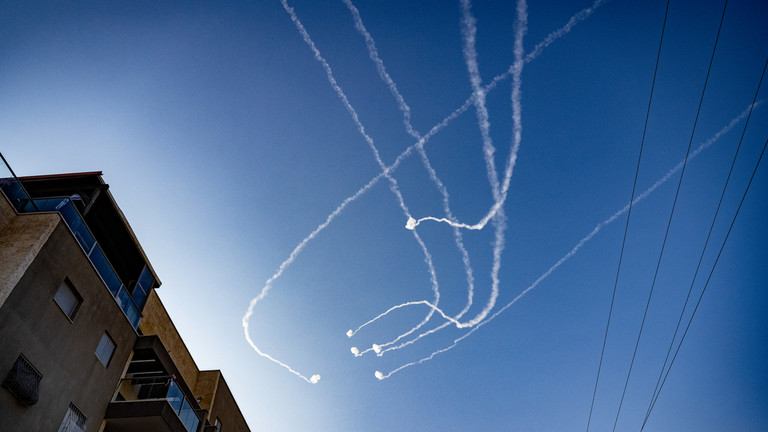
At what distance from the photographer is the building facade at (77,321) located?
15.9 metres

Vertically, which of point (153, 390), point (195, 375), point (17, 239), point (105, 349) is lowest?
point (153, 390)

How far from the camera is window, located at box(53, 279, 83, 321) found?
17938mm

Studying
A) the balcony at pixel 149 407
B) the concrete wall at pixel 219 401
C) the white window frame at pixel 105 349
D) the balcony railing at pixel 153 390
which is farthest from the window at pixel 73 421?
the concrete wall at pixel 219 401

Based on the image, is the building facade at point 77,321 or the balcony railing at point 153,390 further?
the balcony railing at point 153,390

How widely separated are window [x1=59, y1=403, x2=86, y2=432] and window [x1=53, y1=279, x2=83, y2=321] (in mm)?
3323

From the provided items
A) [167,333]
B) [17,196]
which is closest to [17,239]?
[17,196]

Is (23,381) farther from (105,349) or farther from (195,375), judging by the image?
(195,375)

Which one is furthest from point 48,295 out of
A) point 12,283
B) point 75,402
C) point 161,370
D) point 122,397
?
point 161,370

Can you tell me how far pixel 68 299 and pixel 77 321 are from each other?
0.91 metres

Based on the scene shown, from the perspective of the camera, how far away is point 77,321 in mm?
18609

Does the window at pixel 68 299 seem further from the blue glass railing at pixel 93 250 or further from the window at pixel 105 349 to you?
the window at pixel 105 349

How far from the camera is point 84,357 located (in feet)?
61.9

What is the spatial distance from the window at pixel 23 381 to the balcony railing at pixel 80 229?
485 centimetres

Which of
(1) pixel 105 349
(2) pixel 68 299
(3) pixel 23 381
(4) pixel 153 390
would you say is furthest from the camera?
(4) pixel 153 390
